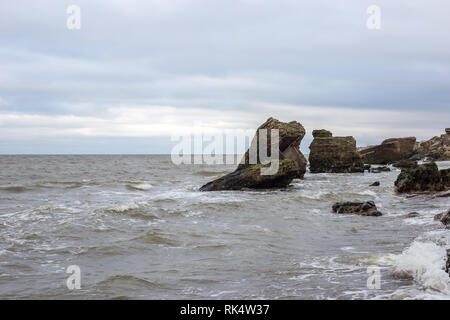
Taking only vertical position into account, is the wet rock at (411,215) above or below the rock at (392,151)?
below

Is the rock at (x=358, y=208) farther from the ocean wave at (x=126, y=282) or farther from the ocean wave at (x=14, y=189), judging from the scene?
the ocean wave at (x=14, y=189)

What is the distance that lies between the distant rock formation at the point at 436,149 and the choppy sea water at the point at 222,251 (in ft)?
148

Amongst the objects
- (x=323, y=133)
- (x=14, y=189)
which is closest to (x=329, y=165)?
(x=323, y=133)

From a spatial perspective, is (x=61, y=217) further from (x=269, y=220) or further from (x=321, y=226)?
(x=321, y=226)

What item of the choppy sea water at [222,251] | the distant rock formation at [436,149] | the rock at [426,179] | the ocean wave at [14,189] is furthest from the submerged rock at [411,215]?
the distant rock formation at [436,149]

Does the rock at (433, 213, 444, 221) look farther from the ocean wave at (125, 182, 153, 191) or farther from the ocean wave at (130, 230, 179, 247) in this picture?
the ocean wave at (125, 182, 153, 191)

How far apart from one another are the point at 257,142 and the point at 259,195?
6887 millimetres

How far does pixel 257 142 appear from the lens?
29297 millimetres

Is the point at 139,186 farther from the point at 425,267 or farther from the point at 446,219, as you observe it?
the point at 425,267

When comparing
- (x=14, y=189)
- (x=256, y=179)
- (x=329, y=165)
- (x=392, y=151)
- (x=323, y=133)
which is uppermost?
(x=323, y=133)

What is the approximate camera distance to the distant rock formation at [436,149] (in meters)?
59.8

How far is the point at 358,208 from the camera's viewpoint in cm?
1655

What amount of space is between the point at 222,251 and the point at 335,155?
1325 inches
